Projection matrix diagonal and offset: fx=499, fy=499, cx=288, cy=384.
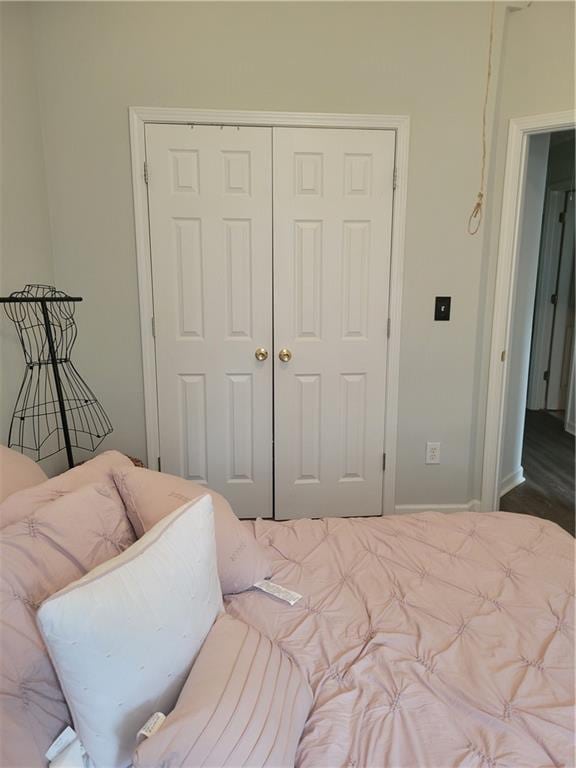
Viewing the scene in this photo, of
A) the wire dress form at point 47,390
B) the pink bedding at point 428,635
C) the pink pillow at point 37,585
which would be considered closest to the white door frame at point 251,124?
the wire dress form at point 47,390

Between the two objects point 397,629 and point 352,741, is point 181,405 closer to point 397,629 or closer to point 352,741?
point 397,629

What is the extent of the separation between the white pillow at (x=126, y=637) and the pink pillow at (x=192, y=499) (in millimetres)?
249

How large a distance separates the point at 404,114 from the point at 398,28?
38 centimetres

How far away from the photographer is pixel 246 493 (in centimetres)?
275

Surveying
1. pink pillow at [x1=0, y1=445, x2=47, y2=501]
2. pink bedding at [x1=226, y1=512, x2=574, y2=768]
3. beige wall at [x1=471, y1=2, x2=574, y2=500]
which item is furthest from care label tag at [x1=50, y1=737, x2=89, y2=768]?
beige wall at [x1=471, y1=2, x2=574, y2=500]

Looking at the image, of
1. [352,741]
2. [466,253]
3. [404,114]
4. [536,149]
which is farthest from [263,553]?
[536,149]

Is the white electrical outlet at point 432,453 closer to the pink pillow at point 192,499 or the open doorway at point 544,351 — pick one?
the open doorway at point 544,351

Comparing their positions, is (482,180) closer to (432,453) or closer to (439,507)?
(432,453)

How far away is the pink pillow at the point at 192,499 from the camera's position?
1172 mm

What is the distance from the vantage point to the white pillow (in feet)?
2.42

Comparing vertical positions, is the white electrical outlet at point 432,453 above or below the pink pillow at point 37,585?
below

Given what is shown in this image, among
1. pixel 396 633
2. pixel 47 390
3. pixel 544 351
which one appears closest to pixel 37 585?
pixel 396 633

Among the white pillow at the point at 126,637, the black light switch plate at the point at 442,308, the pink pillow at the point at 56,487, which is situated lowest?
the white pillow at the point at 126,637

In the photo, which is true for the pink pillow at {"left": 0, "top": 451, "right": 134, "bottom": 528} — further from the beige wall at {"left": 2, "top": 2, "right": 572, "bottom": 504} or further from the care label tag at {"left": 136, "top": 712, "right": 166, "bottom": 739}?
the beige wall at {"left": 2, "top": 2, "right": 572, "bottom": 504}
